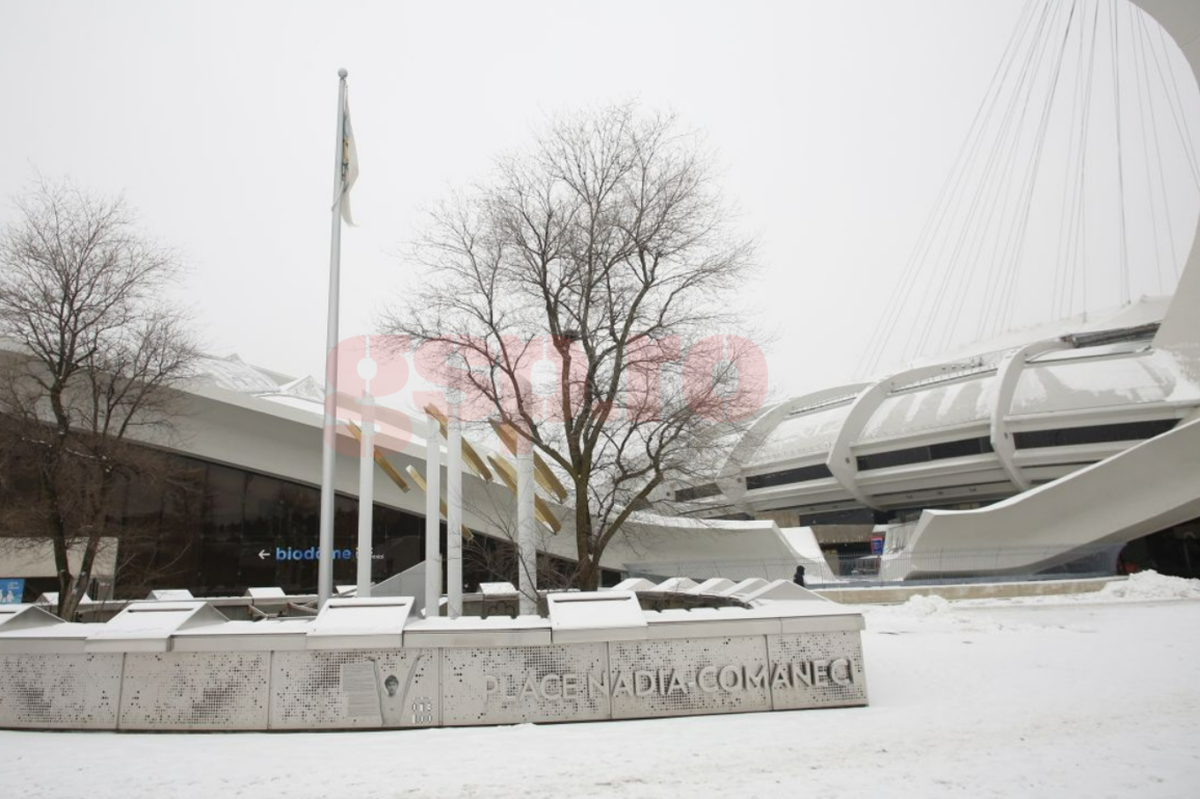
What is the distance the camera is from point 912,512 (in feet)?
172

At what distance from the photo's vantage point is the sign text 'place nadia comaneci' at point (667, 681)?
7441 mm

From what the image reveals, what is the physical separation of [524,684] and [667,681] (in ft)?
4.52

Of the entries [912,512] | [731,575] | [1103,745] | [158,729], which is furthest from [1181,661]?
[912,512]

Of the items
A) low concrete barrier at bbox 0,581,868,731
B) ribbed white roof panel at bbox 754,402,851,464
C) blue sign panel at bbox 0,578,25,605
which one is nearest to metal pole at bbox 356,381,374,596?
low concrete barrier at bbox 0,581,868,731

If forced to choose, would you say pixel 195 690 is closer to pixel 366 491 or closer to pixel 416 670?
pixel 416 670

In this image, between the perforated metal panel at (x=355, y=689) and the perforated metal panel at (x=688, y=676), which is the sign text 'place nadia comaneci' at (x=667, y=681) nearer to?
the perforated metal panel at (x=688, y=676)

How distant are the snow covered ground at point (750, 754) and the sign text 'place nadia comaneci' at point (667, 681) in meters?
0.33

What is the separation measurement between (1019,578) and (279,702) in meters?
26.0

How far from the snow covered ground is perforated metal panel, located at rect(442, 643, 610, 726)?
0.22 meters

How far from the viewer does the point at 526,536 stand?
46.8ft

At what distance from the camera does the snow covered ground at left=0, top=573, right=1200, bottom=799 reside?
5.14 meters

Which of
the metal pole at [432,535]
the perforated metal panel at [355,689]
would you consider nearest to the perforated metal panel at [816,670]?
the perforated metal panel at [355,689]

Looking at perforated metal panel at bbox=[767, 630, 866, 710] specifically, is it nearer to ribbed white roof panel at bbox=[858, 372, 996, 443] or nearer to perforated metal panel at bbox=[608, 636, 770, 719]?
perforated metal panel at bbox=[608, 636, 770, 719]

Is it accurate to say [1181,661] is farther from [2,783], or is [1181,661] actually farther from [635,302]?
[2,783]
